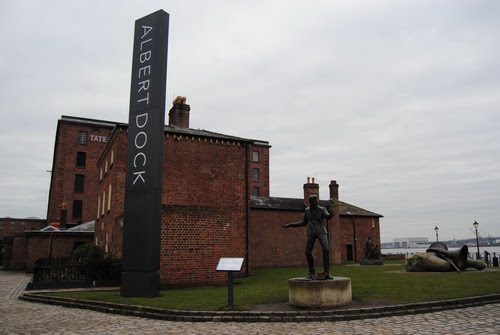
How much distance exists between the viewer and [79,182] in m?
44.4

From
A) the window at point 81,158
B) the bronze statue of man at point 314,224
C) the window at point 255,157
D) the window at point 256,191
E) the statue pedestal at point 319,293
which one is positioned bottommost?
the statue pedestal at point 319,293

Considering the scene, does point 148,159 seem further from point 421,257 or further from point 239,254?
point 421,257

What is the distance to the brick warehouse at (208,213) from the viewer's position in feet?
56.3

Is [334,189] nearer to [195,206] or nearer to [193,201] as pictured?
[193,201]

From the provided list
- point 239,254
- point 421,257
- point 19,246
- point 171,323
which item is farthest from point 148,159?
point 19,246

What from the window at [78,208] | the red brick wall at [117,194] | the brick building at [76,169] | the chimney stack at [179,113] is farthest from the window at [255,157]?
the red brick wall at [117,194]

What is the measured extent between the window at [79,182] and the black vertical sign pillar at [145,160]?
105 ft

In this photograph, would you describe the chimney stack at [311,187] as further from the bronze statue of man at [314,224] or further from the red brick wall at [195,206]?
the bronze statue of man at [314,224]

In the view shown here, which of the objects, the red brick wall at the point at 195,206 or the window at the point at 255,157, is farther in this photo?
the window at the point at 255,157

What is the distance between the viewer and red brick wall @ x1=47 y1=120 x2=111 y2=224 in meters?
43.2

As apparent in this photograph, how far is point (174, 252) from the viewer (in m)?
16.8

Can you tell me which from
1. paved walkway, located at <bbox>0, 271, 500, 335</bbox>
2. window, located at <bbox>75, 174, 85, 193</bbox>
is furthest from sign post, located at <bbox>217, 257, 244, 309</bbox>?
window, located at <bbox>75, 174, 85, 193</bbox>

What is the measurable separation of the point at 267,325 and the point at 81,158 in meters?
40.7

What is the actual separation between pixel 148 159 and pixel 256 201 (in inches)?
877
